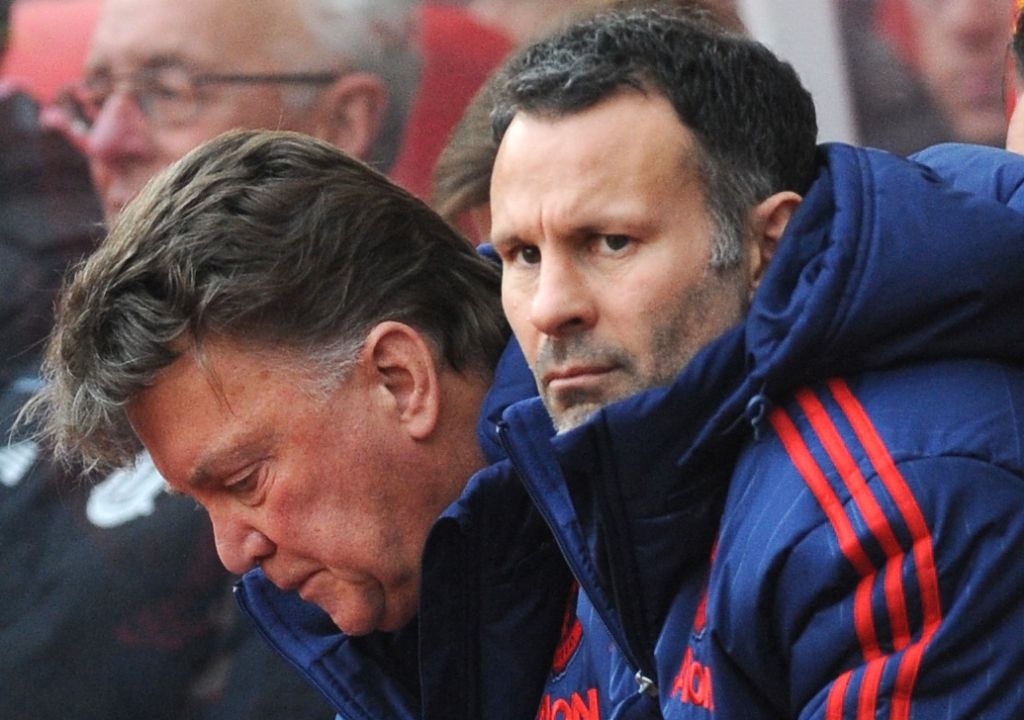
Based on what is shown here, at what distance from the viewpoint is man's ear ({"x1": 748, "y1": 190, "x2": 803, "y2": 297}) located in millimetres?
1814

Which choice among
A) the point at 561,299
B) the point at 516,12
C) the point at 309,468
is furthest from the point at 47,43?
the point at 561,299

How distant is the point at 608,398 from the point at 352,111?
2.03m

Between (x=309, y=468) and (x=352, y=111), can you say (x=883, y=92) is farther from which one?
(x=309, y=468)

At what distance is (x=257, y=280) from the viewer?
2186 mm

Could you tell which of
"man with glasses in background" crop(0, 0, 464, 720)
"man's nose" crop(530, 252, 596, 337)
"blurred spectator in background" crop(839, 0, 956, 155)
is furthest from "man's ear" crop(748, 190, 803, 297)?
"man with glasses in background" crop(0, 0, 464, 720)

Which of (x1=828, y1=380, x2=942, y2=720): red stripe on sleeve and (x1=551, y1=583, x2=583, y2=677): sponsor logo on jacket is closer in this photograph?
(x1=828, y1=380, x2=942, y2=720): red stripe on sleeve

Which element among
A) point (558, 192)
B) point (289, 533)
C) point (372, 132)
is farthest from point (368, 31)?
point (558, 192)

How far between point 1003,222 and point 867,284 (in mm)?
177

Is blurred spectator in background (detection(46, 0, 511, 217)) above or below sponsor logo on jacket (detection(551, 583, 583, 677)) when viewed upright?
above

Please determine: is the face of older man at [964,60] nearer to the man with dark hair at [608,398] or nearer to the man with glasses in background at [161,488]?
the man with glasses in background at [161,488]

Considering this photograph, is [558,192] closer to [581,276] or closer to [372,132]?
[581,276]

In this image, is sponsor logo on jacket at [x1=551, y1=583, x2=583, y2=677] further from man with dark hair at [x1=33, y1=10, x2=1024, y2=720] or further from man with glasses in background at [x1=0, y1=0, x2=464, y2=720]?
man with glasses in background at [x1=0, y1=0, x2=464, y2=720]

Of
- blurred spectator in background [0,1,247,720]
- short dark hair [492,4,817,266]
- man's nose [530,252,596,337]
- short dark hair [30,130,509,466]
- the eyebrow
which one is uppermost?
short dark hair [492,4,817,266]

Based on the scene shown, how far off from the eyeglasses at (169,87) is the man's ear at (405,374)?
1.55 metres
